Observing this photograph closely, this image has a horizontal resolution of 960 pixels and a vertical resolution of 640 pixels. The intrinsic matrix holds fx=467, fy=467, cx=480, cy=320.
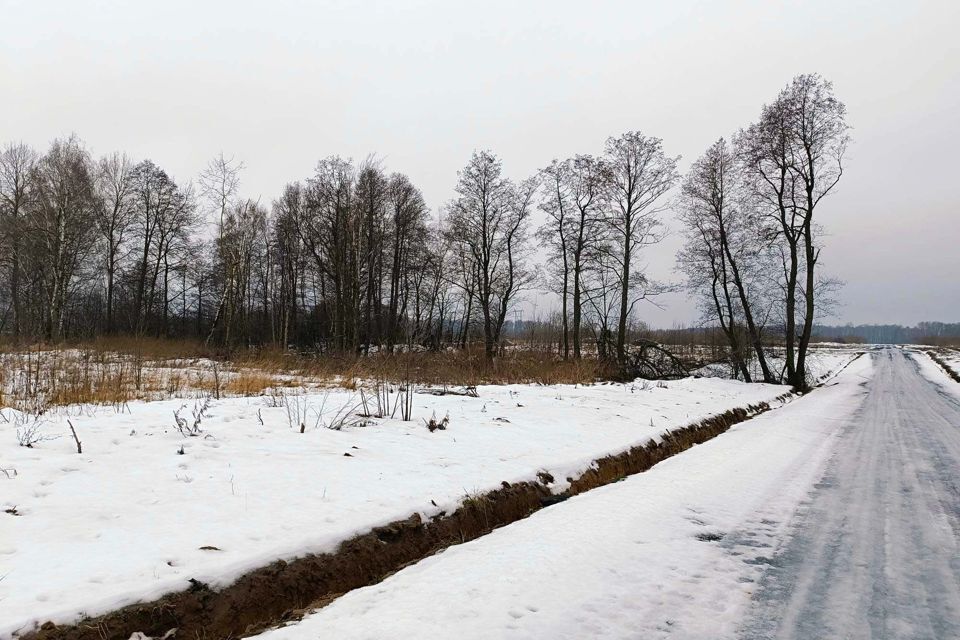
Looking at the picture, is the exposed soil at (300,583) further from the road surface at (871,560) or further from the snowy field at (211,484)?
the road surface at (871,560)

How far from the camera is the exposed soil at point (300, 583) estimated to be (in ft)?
8.03

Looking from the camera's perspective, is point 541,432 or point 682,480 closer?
point 682,480

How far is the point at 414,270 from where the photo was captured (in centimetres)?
3834

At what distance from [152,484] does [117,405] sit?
3674mm

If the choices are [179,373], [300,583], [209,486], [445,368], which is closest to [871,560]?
[300,583]

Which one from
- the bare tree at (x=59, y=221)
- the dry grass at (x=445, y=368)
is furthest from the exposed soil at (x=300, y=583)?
the bare tree at (x=59, y=221)

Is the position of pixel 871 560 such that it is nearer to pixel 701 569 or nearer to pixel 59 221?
pixel 701 569

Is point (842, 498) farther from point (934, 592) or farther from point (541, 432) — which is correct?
point (541, 432)

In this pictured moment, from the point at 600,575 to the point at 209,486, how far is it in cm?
315

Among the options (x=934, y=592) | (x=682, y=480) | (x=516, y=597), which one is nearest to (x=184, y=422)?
(x=516, y=597)

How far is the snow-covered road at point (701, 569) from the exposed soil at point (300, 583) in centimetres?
37

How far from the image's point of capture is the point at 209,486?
3.87 meters

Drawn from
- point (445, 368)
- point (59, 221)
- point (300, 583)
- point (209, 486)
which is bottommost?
point (300, 583)

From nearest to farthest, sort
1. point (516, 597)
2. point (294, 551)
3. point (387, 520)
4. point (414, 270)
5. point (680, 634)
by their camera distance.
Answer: point (680, 634), point (516, 597), point (294, 551), point (387, 520), point (414, 270)
